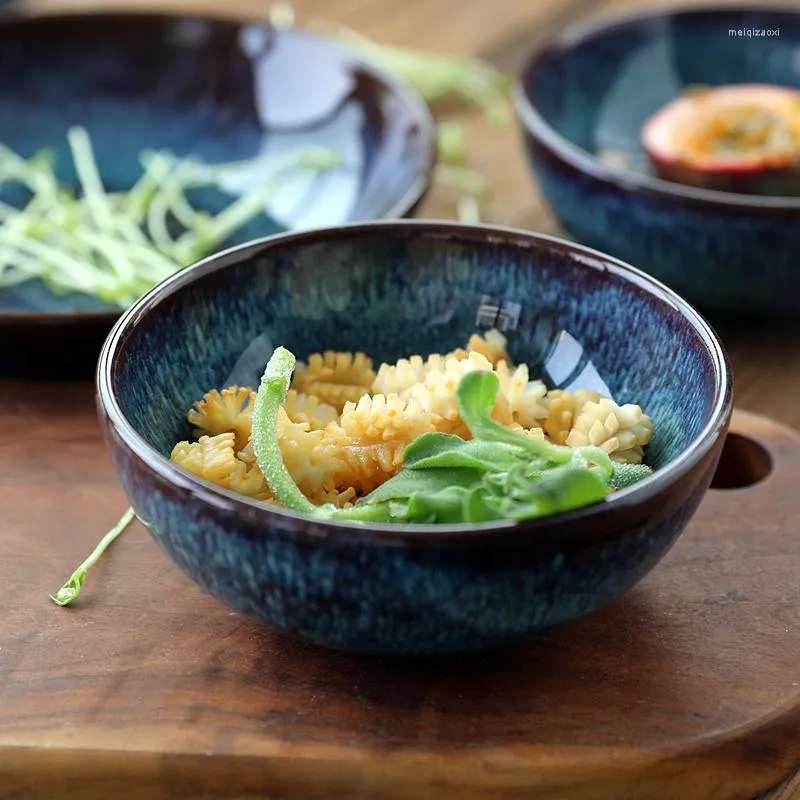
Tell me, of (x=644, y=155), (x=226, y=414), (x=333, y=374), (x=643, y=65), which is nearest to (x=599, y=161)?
(x=644, y=155)

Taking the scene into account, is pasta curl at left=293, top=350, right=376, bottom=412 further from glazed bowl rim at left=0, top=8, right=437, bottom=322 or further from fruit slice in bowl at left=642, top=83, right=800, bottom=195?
fruit slice in bowl at left=642, top=83, right=800, bottom=195

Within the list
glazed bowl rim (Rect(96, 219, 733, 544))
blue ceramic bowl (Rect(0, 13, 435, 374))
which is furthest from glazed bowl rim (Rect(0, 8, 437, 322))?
glazed bowl rim (Rect(96, 219, 733, 544))

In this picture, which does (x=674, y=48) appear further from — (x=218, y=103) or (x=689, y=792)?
(x=689, y=792)

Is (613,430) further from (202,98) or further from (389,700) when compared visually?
(202,98)

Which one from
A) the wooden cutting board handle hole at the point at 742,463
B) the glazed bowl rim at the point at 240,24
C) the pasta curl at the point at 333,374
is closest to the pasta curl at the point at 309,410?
the pasta curl at the point at 333,374

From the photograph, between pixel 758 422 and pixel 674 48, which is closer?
pixel 758 422

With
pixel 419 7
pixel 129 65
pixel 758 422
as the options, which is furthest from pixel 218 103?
pixel 758 422

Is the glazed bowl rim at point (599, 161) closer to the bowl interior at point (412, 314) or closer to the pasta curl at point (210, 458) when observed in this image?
the bowl interior at point (412, 314)

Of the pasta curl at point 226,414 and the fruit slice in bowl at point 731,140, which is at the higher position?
the pasta curl at point 226,414
